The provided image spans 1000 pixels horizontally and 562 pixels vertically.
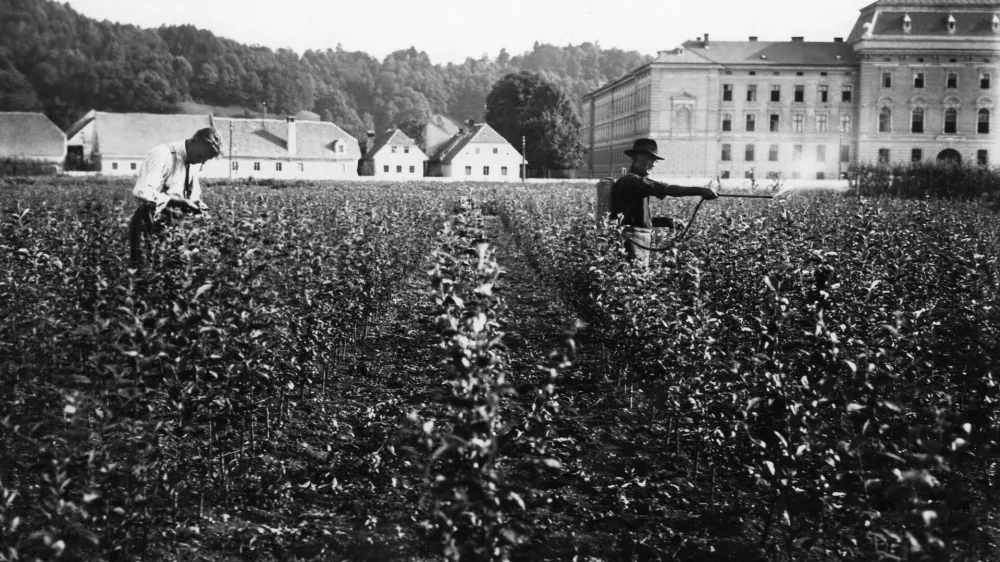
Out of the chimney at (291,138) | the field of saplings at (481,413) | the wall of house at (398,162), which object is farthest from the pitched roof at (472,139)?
the field of saplings at (481,413)

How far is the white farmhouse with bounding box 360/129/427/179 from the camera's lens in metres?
86.9

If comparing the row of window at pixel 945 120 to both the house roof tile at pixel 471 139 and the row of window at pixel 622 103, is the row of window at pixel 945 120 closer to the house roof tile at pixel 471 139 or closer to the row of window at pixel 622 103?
the row of window at pixel 622 103

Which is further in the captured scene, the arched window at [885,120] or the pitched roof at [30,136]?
the arched window at [885,120]

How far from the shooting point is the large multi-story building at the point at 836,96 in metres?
79.3

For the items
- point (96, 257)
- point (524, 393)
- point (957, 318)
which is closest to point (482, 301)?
point (524, 393)

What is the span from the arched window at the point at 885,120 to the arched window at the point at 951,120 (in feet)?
15.4

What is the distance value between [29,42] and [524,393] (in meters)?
109

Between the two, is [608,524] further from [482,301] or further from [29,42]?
[29,42]

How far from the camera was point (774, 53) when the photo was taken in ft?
269

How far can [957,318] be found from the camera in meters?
8.88

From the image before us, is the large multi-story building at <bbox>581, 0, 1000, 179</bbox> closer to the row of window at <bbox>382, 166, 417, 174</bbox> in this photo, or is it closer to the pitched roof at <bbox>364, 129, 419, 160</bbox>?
the row of window at <bbox>382, 166, 417, 174</bbox>

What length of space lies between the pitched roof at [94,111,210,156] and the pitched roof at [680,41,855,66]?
43.4 m

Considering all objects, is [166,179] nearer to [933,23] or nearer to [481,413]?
[481,413]

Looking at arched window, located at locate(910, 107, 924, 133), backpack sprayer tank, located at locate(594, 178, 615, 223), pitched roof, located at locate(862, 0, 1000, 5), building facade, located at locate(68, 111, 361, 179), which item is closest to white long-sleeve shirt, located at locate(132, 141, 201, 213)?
backpack sprayer tank, located at locate(594, 178, 615, 223)
